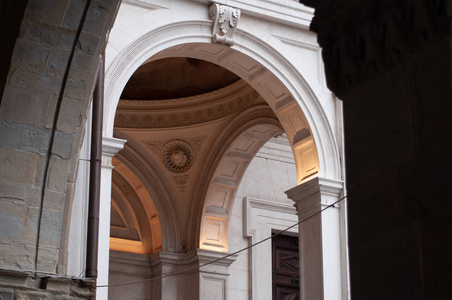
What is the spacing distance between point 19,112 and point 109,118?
427cm

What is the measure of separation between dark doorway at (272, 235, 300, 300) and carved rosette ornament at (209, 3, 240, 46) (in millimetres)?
6304

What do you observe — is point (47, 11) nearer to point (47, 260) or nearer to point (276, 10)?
point (47, 260)

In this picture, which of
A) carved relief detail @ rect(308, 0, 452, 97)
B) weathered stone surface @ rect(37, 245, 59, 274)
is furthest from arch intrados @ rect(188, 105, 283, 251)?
carved relief detail @ rect(308, 0, 452, 97)

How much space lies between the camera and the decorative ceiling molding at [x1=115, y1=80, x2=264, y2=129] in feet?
→ 55.3

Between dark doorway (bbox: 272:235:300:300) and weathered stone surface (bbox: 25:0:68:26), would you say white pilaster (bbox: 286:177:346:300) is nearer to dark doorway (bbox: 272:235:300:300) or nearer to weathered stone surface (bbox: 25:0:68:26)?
dark doorway (bbox: 272:235:300:300)

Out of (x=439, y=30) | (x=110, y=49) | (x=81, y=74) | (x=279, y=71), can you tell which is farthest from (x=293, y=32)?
(x=439, y=30)

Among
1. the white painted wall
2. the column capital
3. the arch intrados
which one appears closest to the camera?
the column capital

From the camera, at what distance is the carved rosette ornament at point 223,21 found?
1280 cm

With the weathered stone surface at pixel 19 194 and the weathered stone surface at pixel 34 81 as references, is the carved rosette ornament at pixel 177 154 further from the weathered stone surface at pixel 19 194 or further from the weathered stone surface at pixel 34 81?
the weathered stone surface at pixel 19 194

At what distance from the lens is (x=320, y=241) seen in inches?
507

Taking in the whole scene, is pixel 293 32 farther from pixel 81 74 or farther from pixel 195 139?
pixel 81 74

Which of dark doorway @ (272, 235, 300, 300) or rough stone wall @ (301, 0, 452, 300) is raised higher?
dark doorway @ (272, 235, 300, 300)

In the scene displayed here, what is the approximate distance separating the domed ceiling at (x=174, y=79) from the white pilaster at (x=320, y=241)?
404 cm

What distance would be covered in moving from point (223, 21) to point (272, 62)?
966 mm
